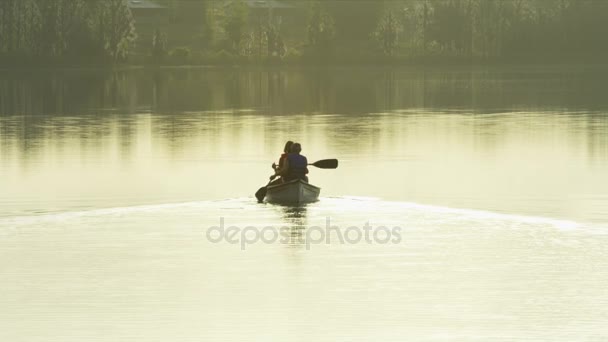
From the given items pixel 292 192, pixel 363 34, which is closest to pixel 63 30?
pixel 363 34

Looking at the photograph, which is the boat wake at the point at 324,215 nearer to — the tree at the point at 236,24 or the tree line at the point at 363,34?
the tree line at the point at 363,34

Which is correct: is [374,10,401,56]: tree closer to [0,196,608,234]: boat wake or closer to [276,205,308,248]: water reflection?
[0,196,608,234]: boat wake

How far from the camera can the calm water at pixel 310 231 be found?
78.9 ft

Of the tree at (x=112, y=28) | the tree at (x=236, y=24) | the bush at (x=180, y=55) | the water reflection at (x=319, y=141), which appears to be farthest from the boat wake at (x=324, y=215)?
the tree at (x=236, y=24)

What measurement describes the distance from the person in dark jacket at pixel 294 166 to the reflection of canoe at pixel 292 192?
12.1 inches

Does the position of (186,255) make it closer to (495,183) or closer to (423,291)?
(423,291)

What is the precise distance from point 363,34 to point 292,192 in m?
142

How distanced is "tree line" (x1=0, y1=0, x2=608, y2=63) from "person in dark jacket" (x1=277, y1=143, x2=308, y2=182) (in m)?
116

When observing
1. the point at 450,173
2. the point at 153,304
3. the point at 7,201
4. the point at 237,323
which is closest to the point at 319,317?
the point at 237,323

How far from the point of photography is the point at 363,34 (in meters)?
177

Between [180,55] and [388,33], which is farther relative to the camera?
[180,55]

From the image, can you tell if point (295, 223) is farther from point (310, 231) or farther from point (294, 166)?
point (294, 166)

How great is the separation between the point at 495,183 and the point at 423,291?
18189 millimetres

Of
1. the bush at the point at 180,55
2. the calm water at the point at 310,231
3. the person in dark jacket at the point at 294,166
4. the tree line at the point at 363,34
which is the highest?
the tree line at the point at 363,34
